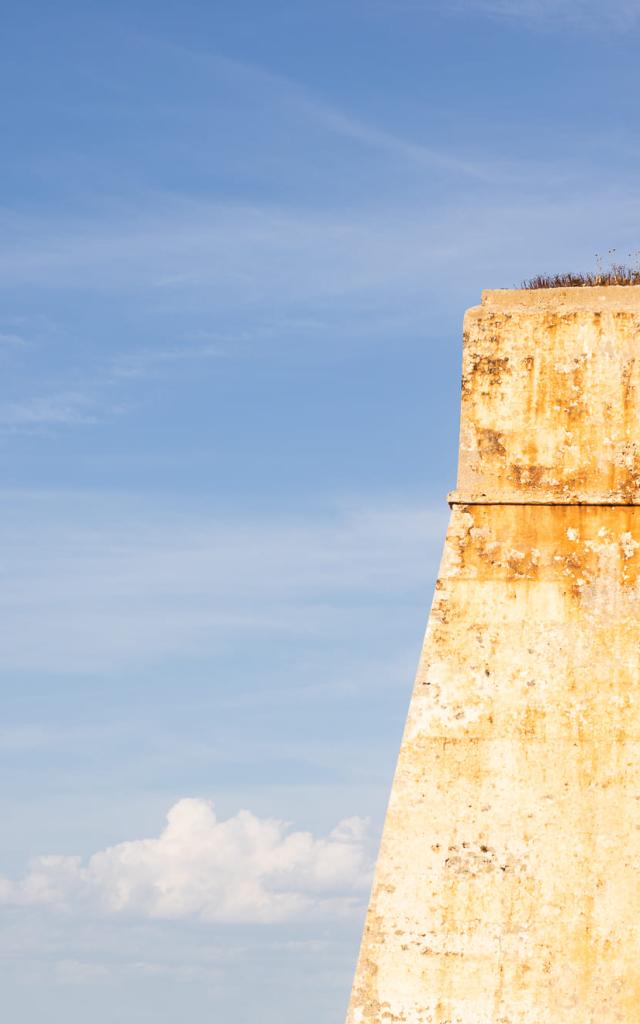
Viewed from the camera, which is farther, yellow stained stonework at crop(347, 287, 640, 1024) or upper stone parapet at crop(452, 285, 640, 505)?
upper stone parapet at crop(452, 285, 640, 505)

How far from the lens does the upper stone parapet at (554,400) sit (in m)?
12.3

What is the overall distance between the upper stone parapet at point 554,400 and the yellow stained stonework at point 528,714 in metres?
0.01

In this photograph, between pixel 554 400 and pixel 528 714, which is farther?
pixel 554 400

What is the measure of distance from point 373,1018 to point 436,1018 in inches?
17.5

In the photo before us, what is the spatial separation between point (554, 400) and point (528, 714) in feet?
8.04

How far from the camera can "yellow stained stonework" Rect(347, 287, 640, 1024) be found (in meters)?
11.4

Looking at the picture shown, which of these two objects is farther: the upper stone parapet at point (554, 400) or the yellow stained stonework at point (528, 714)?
the upper stone parapet at point (554, 400)

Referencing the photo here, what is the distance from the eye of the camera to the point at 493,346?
12.6 meters

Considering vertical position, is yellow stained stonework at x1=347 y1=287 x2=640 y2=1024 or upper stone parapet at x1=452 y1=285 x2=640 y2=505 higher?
upper stone parapet at x1=452 y1=285 x2=640 y2=505

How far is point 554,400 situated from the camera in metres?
12.5

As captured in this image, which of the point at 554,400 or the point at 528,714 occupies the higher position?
the point at 554,400

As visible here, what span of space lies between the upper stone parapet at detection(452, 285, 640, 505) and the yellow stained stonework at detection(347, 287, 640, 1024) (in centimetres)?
1

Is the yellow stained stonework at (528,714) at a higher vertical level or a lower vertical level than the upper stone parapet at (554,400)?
lower

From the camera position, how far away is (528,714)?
11812mm
